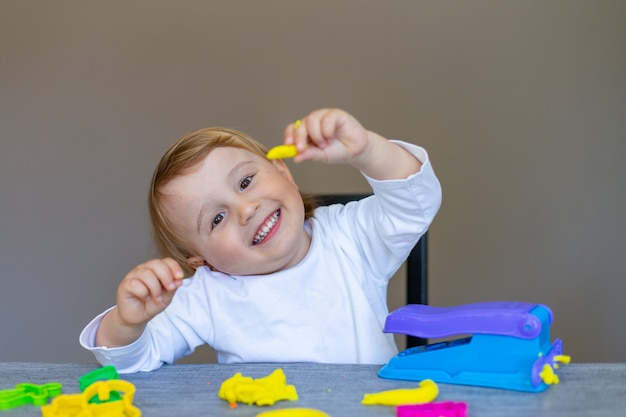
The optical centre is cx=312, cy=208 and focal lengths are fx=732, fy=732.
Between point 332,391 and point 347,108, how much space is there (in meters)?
1.57

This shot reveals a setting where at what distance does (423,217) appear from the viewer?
3.32ft

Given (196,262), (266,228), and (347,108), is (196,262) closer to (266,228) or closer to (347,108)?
(266,228)

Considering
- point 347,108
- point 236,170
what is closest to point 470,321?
point 236,170

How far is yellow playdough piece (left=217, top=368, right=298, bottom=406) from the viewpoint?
0.75 m

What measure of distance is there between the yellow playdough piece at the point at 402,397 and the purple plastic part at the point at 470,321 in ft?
0.29

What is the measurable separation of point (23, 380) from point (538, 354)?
0.60 meters

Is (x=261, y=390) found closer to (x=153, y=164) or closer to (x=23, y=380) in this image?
(x=23, y=380)

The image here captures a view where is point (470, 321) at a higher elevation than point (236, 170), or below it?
below

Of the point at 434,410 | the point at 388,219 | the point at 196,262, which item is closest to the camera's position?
the point at 434,410

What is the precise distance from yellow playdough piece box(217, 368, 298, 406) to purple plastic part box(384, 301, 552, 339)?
16cm

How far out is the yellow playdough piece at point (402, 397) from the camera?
73 cm

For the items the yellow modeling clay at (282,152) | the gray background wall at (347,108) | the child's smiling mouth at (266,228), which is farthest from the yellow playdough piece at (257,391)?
the gray background wall at (347,108)

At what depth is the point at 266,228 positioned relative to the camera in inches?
43.5

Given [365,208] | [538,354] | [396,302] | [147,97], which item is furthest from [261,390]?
[147,97]
